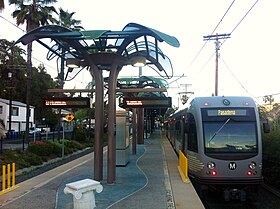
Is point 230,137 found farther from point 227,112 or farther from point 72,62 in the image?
point 72,62

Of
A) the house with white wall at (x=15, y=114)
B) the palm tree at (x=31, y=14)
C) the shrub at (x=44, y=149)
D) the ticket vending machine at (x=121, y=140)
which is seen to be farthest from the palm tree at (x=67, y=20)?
the house with white wall at (x=15, y=114)

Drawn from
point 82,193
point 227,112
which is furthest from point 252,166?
point 82,193

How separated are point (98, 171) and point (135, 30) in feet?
15.0

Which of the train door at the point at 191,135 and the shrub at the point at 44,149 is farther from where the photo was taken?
the shrub at the point at 44,149

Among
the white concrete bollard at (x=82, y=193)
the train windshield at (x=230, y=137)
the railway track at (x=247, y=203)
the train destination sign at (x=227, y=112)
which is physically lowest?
the railway track at (x=247, y=203)

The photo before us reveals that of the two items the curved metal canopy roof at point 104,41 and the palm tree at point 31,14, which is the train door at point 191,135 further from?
the palm tree at point 31,14

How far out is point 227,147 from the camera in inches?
428

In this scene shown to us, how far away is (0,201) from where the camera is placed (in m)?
9.23

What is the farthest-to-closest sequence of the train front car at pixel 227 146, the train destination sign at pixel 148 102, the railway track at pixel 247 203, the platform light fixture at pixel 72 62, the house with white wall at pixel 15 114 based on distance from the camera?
the house with white wall at pixel 15 114
the train destination sign at pixel 148 102
the platform light fixture at pixel 72 62
the railway track at pixel 247 203
the train front car at pixel 227 146

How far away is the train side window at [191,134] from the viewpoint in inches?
453

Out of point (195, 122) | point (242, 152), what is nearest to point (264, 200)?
point (242, 152)

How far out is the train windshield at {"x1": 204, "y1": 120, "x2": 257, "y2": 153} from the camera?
35.6 feet

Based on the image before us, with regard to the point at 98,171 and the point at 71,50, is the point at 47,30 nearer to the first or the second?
the point at 71,50

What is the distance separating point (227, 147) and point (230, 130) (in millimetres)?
553
